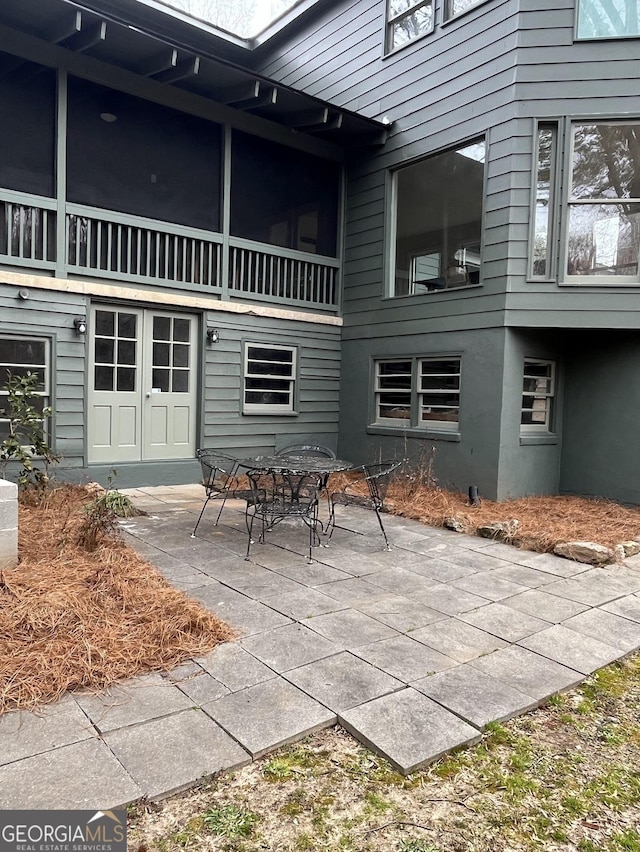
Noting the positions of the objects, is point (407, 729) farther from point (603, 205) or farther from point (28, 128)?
point (28, 128)

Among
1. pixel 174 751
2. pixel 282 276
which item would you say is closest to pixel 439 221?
pixel 282 276

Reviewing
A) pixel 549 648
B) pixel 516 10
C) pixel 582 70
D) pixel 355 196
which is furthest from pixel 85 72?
pixel 549 648

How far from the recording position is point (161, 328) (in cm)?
753

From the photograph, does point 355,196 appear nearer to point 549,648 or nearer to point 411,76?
point 411,76

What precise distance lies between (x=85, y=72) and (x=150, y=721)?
23.5 ft

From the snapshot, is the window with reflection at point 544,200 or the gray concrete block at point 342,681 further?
the window with reflection at point 544,200

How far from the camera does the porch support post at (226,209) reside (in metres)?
7.90

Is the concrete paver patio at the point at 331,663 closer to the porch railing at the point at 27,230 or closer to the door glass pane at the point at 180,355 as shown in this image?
the door glass pane at the point at 180,355

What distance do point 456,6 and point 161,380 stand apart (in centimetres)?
613

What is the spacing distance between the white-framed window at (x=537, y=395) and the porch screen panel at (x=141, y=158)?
469 centimetres

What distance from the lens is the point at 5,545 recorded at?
11.7 feet

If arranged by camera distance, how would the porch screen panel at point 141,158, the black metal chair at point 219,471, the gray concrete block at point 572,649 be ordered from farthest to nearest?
the porch screen panel at point 141,158
the black metal chair at point 219,471
the gray concrete block at point 572,649

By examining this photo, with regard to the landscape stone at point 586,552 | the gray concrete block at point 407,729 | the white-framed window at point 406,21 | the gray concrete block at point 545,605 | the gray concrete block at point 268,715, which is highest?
the white-framed window at point 406,21
